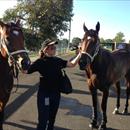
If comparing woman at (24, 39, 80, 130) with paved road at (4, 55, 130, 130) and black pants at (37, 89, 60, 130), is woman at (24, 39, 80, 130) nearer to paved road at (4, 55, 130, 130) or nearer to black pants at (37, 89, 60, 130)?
black pants at (37, 89, 60, 130)

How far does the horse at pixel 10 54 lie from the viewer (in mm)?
5754

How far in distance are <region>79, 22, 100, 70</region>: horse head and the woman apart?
4.23 ft

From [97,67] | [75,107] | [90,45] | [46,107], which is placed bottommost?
[75,107]

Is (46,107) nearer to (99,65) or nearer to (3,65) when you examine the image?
(3,65)

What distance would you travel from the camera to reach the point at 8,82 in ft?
21.7

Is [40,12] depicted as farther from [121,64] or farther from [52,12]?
[121,64]

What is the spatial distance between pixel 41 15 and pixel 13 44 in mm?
13681

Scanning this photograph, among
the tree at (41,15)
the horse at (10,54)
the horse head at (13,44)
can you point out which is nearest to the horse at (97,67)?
the horse at (10,54)

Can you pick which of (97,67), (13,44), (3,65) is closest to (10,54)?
(13,44)

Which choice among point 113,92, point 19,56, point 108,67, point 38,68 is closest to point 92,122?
point 108,67

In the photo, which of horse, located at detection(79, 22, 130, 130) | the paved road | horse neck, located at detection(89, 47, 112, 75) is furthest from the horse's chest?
the paved road

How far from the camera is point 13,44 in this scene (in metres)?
5.90

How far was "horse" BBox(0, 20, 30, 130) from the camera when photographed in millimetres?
5754

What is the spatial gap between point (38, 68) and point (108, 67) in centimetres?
278
